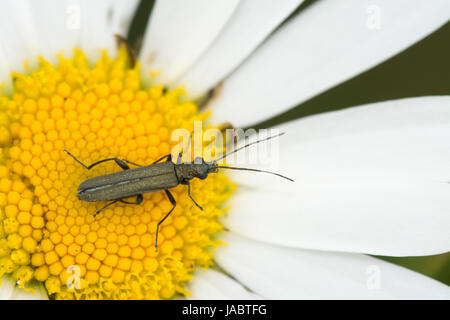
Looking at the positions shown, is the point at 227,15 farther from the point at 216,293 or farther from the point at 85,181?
the point at 216,293

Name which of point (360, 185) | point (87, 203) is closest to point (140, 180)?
point (87, 203)

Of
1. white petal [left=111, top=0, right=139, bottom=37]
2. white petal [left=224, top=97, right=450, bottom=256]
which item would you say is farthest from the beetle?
white petal [left=111, top=0, right=139, bottom=37]

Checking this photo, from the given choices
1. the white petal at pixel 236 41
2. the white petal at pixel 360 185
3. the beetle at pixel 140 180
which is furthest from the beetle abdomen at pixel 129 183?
the white petal at pixel 236 41

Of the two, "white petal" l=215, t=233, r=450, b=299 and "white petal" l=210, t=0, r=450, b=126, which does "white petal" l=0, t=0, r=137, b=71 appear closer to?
"white petal" l=210, t=0, r=450, b=126

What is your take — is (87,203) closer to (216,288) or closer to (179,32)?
(216,288)

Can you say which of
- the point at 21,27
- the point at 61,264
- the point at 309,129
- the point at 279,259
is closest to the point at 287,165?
the point at 309,129
